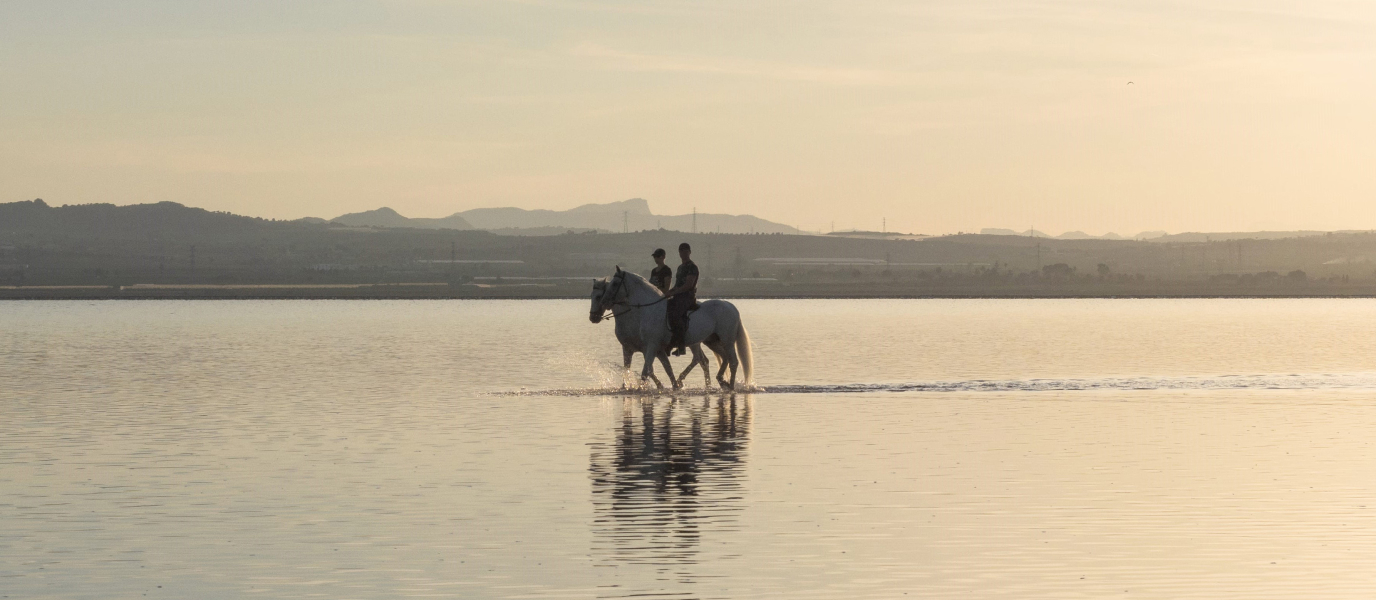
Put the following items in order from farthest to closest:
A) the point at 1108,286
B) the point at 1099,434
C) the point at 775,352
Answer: the point at 1108,286
the point at 775,352
the point at 1099,434

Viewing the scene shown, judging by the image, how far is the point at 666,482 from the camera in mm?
17344

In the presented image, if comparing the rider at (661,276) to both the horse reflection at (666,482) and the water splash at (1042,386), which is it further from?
the horse reflection at (666,482)

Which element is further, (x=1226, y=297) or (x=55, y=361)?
(x=1226, y=297)

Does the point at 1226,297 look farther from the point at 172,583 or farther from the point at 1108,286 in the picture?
the point at 172,583

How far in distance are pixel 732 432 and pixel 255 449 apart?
5910 millimetres

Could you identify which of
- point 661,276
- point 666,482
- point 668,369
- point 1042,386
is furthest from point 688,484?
point 1042,386

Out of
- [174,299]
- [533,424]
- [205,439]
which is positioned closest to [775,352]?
[533,424]

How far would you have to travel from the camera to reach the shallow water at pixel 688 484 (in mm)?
12375

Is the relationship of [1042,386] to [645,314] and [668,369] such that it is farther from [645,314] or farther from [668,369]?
[645,314]

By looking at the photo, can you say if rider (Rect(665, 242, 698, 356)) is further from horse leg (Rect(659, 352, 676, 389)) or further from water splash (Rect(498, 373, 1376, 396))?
water splash (Rect(498, 373, 1376, 396))

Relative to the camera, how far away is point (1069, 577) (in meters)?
12.3

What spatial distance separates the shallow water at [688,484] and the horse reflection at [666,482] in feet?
0.18

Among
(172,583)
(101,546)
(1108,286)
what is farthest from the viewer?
(1108,286)

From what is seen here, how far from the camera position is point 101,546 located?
44.2 ft
